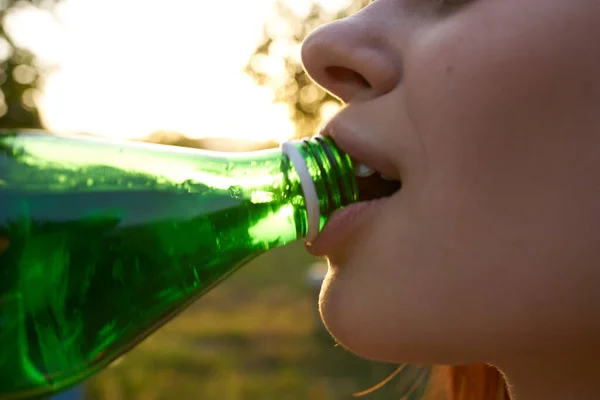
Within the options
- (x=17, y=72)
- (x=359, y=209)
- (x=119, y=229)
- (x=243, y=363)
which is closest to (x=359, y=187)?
(x=359, y=209)

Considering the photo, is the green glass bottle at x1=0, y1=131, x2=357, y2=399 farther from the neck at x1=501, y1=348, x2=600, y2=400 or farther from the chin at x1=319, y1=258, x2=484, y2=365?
the neck at x1=501, y1=348, x2=600, y2=400

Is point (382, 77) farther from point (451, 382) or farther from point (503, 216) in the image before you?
point (451, 382)

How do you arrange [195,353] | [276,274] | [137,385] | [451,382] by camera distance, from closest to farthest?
[451,382] < [137,385] < [195,353] < [276,274]

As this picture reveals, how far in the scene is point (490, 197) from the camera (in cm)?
45

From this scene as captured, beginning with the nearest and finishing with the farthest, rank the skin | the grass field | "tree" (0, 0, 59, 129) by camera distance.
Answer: the skin
the grass field
"tree" (0, 0, 59, 129)

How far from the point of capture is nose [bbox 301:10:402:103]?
50 cm

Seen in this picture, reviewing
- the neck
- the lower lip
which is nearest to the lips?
the lower lip

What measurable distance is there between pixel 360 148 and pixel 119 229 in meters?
0.21

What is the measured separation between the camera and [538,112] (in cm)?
45

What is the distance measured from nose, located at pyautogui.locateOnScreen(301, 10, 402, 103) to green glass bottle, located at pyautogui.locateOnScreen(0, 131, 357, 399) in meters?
0.05

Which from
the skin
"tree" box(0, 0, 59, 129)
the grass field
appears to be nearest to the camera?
the skin

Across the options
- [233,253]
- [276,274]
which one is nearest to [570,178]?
[233,253]

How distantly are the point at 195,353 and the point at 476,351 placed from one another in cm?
308

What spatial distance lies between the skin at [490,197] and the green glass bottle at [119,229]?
0.26 feet
